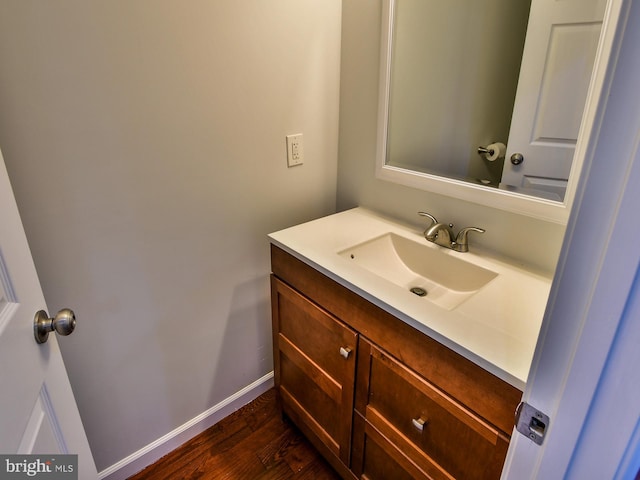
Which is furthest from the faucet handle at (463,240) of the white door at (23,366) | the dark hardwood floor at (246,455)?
the white door at (23,366)

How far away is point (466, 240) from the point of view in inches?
47.7

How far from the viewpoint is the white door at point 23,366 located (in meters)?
0.61

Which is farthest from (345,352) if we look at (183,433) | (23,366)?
(183,433)

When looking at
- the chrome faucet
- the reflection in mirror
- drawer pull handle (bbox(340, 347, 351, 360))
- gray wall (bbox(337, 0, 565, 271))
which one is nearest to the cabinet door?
drawer pull handle (bbox(340, 347, 351, 360))

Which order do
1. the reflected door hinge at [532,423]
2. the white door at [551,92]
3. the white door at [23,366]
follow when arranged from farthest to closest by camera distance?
the white door at [551,92] < the white door at [23,366] < the reflected door hinge at [532,423]

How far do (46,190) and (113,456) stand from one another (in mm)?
952

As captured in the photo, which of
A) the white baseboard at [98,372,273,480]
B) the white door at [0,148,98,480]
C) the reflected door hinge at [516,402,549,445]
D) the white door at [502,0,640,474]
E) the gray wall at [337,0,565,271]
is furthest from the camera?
the white baseboard at [98,372,273,480]

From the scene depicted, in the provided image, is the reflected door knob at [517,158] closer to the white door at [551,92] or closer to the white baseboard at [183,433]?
the white door at [551,92]

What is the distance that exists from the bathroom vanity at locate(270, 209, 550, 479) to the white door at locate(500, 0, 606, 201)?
281 mm

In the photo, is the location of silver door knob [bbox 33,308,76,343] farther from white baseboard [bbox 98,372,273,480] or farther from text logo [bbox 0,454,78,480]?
white baseboard [bbox 98,372,273,480]

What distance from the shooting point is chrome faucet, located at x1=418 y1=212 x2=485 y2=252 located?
47.6 inches

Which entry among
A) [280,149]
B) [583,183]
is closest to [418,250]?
[280,149]

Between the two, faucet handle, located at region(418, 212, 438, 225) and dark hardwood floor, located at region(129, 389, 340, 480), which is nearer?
faucet handle, located at region(418, 212, 438, 225)

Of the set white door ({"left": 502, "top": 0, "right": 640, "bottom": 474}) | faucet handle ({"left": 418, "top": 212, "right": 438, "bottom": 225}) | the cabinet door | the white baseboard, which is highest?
white door ({"left": 502, "top": 0, "right": 640, "bottom": 474})
